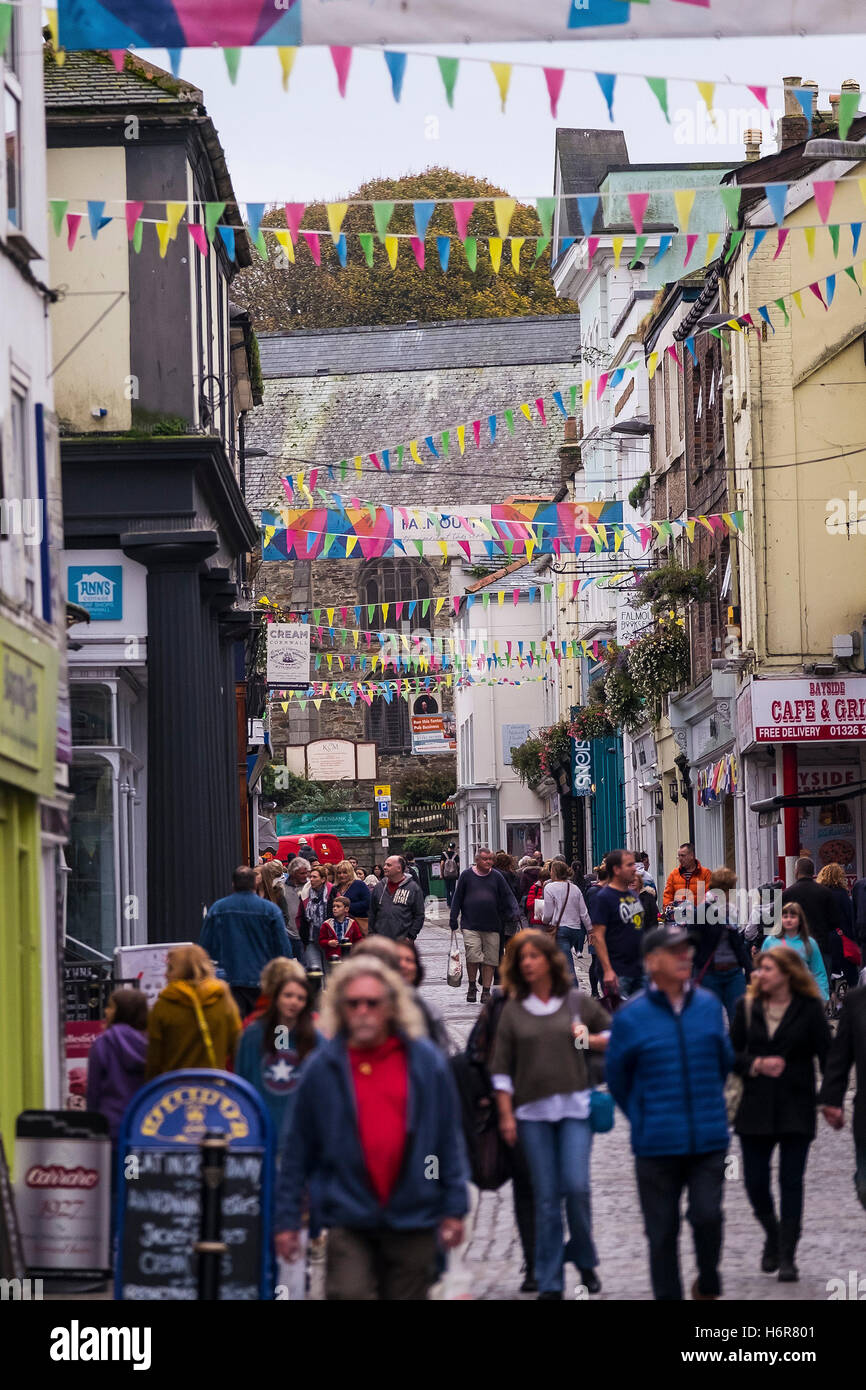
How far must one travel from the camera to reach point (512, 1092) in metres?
9.54

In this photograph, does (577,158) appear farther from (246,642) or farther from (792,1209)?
(792,1209)

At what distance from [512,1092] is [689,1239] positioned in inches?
81.9

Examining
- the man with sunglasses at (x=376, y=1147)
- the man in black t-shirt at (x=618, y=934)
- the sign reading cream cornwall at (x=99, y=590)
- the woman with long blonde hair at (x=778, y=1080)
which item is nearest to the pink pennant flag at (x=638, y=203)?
the man in black t-shirt at (x=618, y=934)

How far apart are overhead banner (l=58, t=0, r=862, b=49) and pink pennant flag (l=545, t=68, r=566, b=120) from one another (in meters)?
0.24

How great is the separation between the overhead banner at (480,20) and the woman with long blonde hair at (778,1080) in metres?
4.47

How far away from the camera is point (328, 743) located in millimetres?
73188

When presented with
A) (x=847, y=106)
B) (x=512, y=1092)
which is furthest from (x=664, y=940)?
(x=847, y=106)

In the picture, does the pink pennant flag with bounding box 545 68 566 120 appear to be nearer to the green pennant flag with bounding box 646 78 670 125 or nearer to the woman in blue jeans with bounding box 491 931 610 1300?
the green pennant flag with bounding box 646 78 670 125

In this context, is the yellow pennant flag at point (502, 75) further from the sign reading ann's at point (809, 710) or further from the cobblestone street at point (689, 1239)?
the sign reading ann's at point (809, 710)

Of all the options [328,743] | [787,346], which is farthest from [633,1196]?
[328,743]

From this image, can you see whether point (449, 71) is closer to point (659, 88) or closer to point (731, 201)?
point (659, 88)

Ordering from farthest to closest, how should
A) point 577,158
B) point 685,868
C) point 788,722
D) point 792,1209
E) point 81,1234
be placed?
1. point 577,158
2. point 788,722
3. point 685,868
4. point 792,1209
5. point 81,1234

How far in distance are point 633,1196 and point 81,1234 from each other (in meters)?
4.44

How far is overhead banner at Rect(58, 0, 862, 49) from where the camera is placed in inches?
419
